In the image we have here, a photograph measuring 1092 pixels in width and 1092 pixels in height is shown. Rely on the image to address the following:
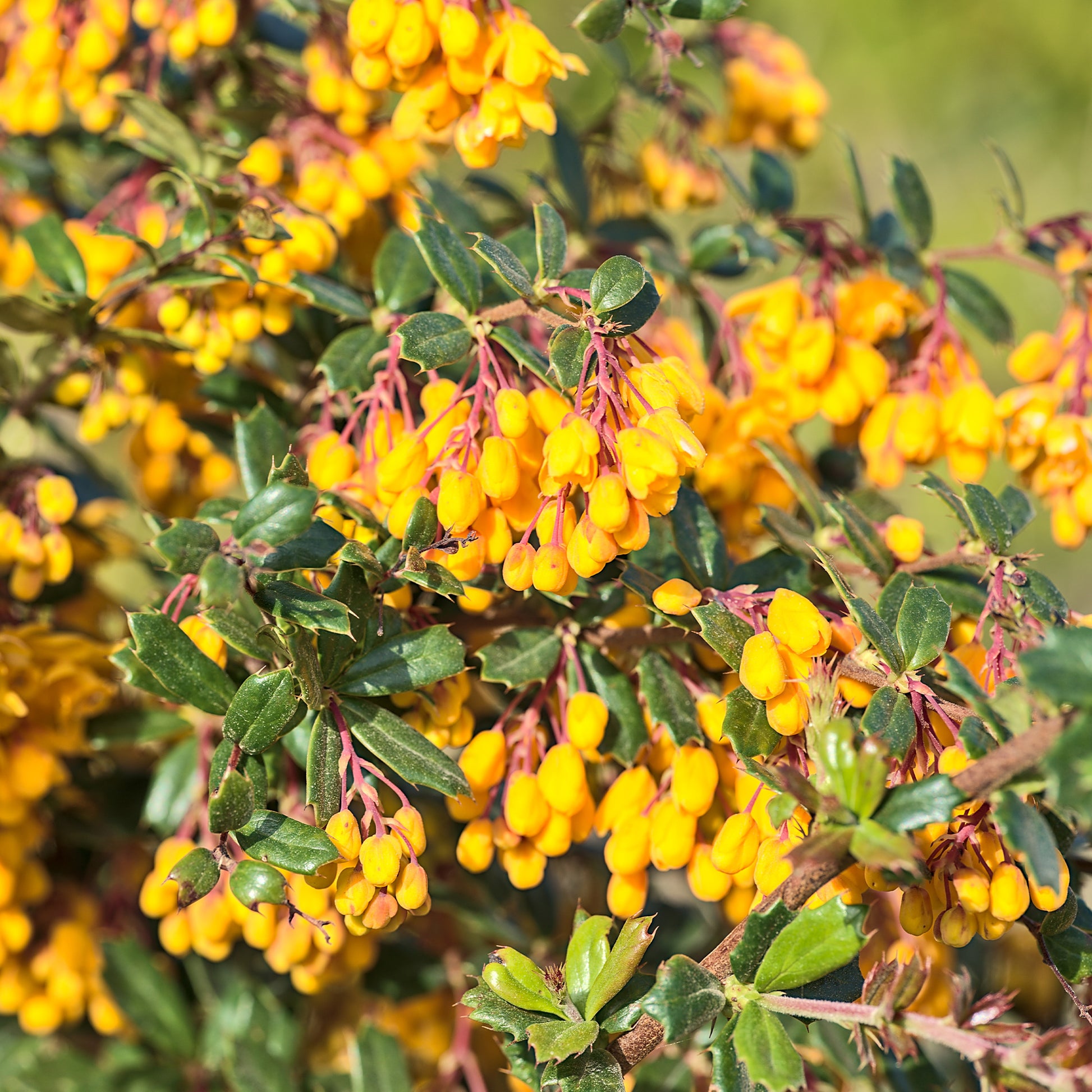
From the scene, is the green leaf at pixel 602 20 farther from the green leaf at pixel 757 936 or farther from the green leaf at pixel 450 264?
the green leaf at pixel 757 936

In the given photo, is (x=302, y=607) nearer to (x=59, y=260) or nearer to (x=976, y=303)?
(x=59, y=260)

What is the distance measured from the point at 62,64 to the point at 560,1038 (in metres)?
0.93

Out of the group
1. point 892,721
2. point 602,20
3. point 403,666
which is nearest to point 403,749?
point 403,666

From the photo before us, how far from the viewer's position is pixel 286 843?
59 centimetres

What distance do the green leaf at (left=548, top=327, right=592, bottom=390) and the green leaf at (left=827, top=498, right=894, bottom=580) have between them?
245 mm

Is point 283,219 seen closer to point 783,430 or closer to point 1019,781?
point 783,430

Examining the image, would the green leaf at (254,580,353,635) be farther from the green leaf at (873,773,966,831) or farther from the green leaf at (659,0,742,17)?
the green leaf at (659,0,742,17)

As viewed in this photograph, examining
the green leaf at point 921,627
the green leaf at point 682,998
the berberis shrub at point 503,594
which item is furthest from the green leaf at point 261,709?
the green leaf at point 921,627

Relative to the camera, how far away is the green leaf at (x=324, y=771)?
60cm

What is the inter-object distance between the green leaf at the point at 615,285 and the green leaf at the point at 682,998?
1.14ft

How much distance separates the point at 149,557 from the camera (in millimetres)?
1099

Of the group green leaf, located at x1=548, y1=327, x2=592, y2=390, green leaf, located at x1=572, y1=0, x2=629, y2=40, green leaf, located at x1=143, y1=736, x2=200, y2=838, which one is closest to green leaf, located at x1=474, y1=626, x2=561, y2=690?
green leaf, located at x1=548, y1=327, x2=592, y2=390

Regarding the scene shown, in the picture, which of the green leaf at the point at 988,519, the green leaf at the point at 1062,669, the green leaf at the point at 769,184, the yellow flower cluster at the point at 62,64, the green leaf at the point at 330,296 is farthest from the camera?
the green leaf at the point at 769,184

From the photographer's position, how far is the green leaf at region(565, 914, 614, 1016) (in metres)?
0.62
